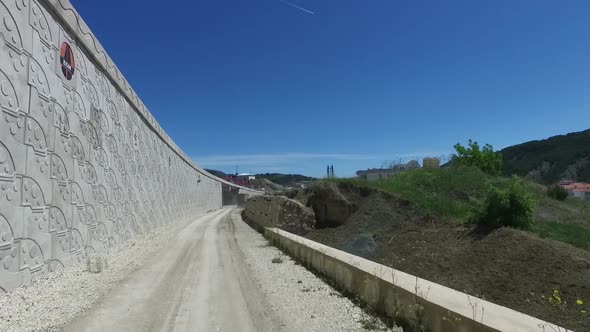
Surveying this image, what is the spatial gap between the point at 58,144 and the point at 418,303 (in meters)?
9.24

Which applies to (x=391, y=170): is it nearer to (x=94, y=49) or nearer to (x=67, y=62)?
(x=94, y=49)

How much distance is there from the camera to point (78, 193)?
12383 mm

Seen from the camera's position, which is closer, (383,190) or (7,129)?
(7,129)

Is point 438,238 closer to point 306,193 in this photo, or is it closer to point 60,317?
point 60,317

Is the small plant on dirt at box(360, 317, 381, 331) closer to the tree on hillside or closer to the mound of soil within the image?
the mound of soil

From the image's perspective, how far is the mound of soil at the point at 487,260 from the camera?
8.79m

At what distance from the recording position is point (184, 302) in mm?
8102

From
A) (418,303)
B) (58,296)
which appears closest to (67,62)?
(58,296)

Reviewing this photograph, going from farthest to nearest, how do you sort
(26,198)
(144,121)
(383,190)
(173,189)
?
(173,189) → (144,121) → (383,190) → (26,198)

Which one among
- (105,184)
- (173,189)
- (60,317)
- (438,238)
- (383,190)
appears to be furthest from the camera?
(173,189)

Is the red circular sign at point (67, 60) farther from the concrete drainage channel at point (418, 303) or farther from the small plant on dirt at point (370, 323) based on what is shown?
the small plant on dirt at point (370, 323)

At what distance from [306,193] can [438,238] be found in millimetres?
11903

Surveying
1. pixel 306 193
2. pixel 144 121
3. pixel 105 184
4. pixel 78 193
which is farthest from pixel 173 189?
pixel 78 193


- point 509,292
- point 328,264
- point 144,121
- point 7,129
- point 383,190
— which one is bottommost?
point 509,292
